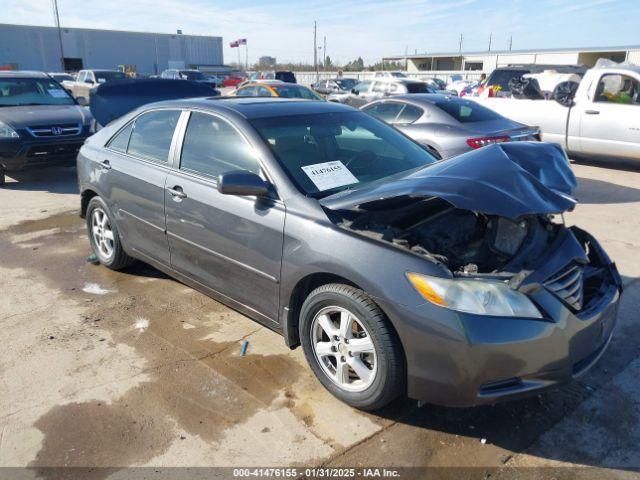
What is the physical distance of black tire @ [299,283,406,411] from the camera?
261cm

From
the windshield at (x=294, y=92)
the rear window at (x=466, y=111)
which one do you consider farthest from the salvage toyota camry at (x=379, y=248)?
the windshield at (x=294, y=92)

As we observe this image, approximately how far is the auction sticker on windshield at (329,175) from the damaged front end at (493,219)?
0.23 m

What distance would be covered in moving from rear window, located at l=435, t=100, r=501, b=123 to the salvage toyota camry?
394 centimetres

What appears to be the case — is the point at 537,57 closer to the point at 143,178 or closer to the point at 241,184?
the point at 143,178

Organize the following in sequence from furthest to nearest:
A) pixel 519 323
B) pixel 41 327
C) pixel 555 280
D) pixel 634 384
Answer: pixel 41 327 < pixel 634 384 < pixel 555 280 < pixel 519 323

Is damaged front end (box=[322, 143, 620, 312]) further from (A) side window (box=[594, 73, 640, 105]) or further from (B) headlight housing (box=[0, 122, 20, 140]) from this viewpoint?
(A) side window (box=[594, 73, 640, 105])

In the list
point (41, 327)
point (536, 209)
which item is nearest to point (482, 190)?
point (536, 209)

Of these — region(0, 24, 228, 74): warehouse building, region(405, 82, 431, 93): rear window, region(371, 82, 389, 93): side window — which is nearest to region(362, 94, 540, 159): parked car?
region(405, 82, 431, 93): rear window

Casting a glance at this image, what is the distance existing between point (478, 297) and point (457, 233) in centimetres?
67

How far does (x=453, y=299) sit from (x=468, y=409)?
2.86ft

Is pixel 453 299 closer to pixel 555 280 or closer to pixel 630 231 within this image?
pixel 555 280

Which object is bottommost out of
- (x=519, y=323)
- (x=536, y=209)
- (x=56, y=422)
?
(x=56, y=422)

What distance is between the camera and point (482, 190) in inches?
98.6

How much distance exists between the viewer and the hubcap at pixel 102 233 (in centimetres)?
481
